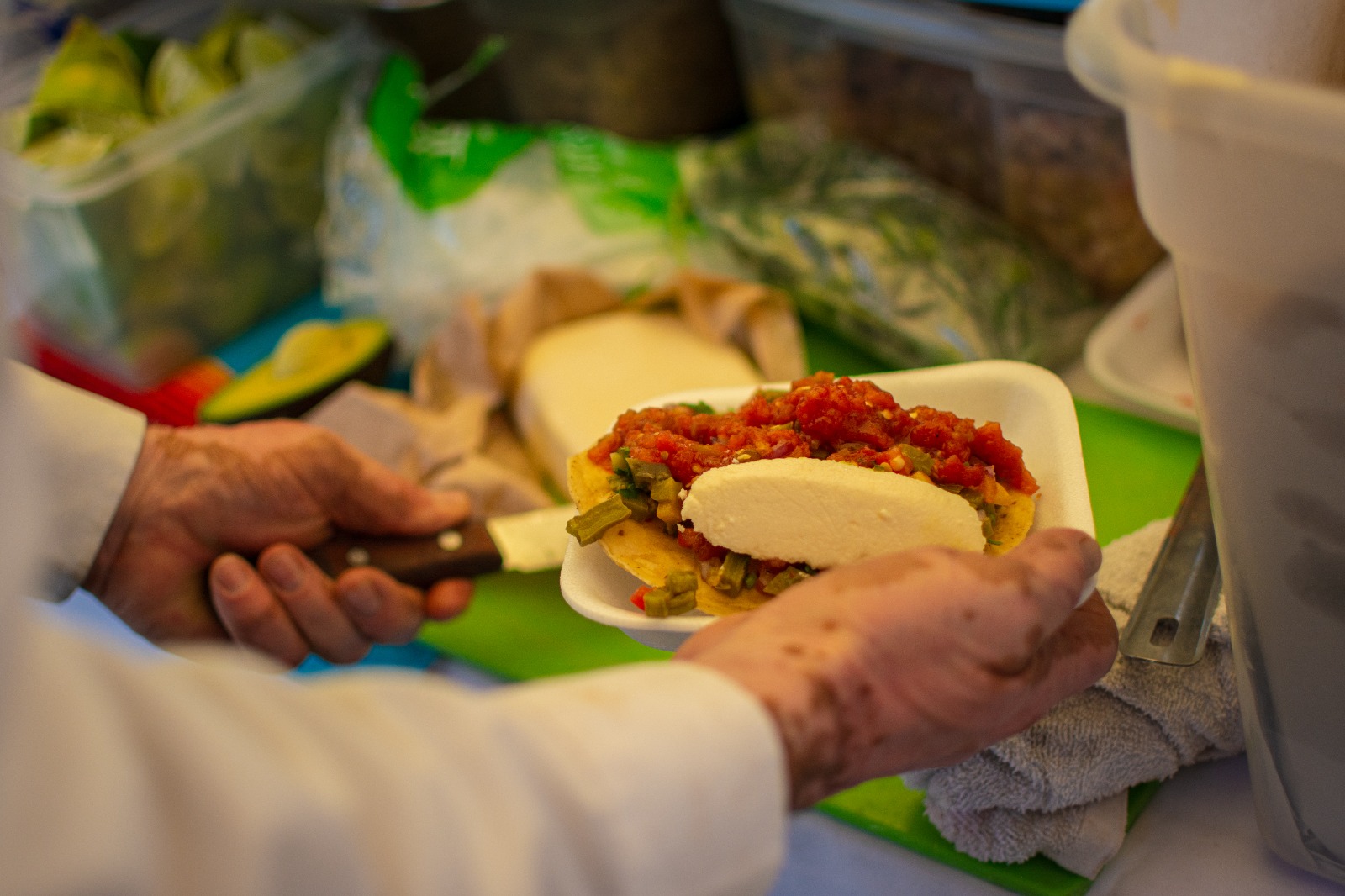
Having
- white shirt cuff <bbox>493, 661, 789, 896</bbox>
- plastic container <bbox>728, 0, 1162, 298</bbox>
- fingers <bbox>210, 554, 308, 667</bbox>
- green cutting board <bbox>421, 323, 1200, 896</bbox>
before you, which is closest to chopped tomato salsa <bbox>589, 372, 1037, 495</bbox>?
white shirt cuff <bbox>493, 661, 789, 896</bbox>

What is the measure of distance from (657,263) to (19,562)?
4.16ft

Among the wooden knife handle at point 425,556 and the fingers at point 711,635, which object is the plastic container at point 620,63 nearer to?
the wooden knife handle at point 425,556

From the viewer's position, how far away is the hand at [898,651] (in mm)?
563

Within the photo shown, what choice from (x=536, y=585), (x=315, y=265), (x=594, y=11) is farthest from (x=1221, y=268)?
(x=315, y=265)

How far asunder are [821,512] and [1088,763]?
27 cm

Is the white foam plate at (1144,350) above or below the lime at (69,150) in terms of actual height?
below

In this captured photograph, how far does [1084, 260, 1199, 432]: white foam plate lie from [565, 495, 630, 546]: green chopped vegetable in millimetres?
663

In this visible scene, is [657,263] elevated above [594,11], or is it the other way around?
[594,11]

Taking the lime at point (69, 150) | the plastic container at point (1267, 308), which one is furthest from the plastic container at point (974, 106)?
the lime at point (69, 150)

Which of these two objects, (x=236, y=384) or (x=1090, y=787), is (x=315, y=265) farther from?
(x=1090, y=787)

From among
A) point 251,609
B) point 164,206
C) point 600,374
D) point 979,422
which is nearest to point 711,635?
point 979,422

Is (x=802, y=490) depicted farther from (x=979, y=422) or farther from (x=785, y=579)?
(x=979, y=422)

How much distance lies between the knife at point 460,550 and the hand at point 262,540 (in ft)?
0.05

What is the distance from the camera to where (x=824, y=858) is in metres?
0.85
